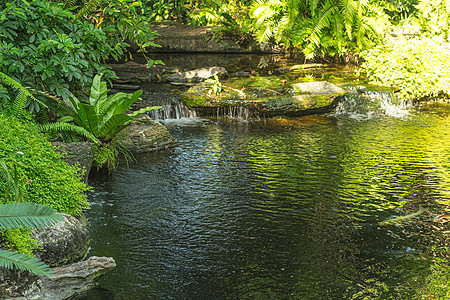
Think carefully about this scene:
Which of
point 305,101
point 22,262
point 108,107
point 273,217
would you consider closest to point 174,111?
point 305,101

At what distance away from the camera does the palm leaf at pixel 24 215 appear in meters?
2.83

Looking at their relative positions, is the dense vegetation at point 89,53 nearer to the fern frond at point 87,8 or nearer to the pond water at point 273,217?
the fern frond at point 87,8

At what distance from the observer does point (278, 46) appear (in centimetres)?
1805

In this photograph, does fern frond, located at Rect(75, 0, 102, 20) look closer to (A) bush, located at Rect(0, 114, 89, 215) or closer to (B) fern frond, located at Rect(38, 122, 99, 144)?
(B) fern frond, located at Rect(38, 122, 99, 144)

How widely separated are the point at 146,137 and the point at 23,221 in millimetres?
5277

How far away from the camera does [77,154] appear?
230 inches

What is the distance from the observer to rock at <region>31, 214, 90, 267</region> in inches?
155

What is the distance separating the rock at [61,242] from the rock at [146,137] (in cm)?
354

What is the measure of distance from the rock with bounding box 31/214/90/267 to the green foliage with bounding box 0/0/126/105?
231 cm

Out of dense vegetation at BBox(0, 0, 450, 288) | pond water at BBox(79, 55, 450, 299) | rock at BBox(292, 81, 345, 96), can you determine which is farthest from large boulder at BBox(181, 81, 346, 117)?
dense vegetation at BBox(0, 0, 450, 288)

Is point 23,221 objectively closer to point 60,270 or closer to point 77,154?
point 60,270

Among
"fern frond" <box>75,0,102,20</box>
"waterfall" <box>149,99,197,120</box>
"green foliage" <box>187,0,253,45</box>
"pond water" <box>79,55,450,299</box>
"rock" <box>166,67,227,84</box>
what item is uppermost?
"green foliage" <box>187,0,253,45</box>

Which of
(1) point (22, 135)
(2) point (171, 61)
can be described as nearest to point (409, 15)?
(2) point (171, 61)

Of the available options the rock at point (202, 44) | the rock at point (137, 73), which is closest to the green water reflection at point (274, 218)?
the rock at point (137, 73)
